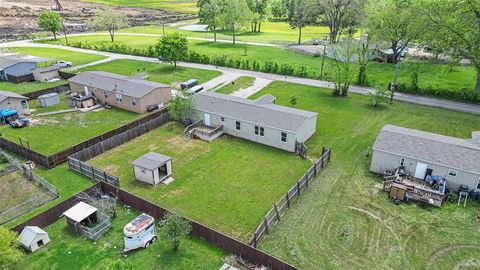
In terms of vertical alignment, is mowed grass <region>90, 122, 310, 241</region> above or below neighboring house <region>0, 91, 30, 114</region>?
below

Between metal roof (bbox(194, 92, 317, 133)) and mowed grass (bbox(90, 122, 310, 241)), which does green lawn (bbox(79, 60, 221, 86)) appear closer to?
metal roof (bbox(194, 92, 317, 133))

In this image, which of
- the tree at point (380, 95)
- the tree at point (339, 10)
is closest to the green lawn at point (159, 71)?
the tree at point (380, 95)

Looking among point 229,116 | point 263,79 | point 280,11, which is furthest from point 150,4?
point 229,116

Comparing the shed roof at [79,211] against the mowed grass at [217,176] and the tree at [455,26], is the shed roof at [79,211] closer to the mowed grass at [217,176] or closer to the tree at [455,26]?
the mowed grass at [217,176]

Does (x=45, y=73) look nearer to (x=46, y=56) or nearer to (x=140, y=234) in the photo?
(x=46, y=56)

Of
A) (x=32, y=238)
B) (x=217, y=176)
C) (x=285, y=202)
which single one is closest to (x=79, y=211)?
(x=32, y=238)

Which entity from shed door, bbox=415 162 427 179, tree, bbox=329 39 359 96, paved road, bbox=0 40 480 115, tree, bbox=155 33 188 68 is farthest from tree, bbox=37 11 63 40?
shed door, bbox=415 162 427 179

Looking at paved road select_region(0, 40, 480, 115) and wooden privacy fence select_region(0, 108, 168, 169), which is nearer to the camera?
wooden privacy fence select_region(0, 108, 168, 169)
